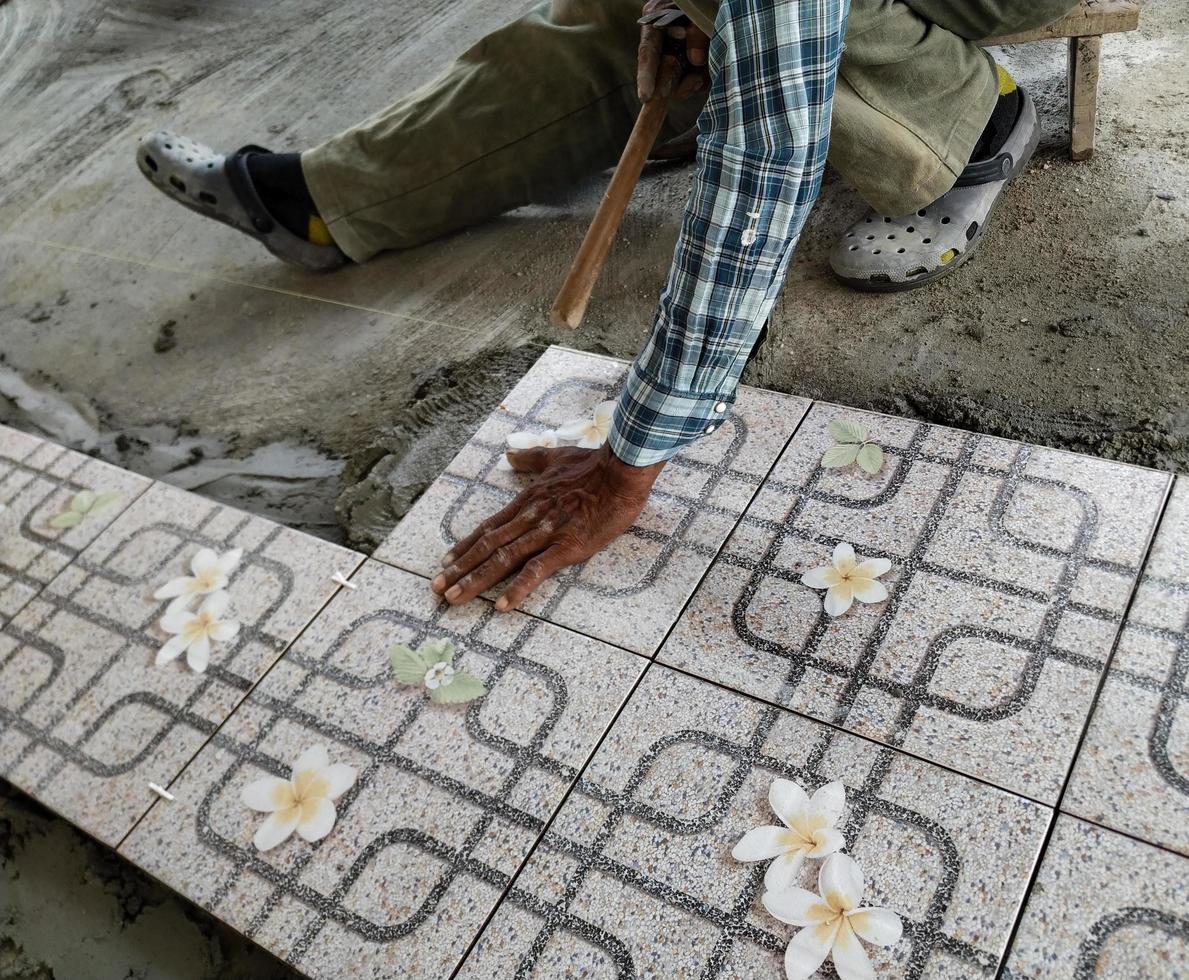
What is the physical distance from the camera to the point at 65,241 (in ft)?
→ 9.23

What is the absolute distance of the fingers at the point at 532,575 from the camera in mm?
1526

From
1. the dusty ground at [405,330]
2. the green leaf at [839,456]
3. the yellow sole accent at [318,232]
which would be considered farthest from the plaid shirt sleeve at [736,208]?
the yellow sole accent at [318,232]

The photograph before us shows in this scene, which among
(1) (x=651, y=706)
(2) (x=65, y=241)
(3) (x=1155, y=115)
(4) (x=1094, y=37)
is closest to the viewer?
(1) (x=651, y=706)

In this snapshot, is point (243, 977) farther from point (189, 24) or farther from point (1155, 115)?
point (189, 24)

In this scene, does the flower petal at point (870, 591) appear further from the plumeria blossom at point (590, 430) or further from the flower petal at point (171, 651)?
the flower petal at point (171, 651)

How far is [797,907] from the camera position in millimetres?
1152

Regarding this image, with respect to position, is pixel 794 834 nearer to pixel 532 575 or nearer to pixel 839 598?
pixel 839 598

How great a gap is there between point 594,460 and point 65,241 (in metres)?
2.06

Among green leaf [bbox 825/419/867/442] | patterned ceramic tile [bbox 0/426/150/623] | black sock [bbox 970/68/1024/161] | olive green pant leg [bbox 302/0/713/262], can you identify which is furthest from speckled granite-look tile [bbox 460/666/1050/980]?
olive green pant leg [bbox 302/0/713/262]

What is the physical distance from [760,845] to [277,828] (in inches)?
26.1

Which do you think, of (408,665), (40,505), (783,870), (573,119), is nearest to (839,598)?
(783,870)

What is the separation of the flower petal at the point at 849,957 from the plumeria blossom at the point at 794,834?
83 millimetres

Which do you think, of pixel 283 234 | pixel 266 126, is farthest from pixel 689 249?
pixel 266 126

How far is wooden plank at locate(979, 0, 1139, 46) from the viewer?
1822 mm
